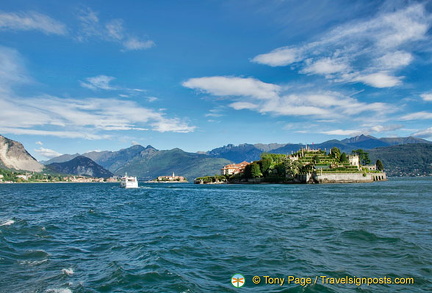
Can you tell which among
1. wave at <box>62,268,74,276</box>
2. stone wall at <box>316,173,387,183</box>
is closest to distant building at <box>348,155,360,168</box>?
stone wall at <box>316,173,387,183</box>

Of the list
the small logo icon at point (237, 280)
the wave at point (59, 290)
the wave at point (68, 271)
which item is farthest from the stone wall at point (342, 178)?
the wave at point (59, 290)

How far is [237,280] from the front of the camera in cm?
1357

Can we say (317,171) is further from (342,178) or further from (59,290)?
(59,290)

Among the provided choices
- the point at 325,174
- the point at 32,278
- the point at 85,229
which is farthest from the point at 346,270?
the point at 325,174

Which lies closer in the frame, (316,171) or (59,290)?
(59,290)

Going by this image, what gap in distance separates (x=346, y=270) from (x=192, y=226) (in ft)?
54.0

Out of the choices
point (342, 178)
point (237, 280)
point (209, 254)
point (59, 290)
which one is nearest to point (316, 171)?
point (342, 178)

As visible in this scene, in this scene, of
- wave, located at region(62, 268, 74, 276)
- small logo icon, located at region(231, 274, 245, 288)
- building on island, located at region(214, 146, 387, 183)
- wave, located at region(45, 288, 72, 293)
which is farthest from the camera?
building on island, located at region(214, 146, 387, 183)

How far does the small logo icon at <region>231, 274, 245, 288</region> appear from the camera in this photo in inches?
514

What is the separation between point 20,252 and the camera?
1933 centimetres

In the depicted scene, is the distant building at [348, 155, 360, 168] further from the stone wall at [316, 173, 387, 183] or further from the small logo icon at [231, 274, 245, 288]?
the small logo icon at [231, 274, 245, 288]

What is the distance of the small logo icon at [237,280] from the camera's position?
13.1 m

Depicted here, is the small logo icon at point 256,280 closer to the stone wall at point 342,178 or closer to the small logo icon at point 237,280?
the small logo icon at point 237,280

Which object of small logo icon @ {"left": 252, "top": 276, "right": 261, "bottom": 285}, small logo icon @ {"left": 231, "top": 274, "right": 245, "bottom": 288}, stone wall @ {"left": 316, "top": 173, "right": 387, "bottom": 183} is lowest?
small logo icon @ {"left": 252, "top": 276, "right": 261, "bottom": 285}
